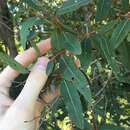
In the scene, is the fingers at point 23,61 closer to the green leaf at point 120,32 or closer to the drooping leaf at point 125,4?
the green leaf at point 120,32

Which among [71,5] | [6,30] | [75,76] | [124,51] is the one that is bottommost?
[6,30]

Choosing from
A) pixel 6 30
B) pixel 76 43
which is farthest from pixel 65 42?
pixel 6 30

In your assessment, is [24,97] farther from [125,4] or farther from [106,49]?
[125,4]

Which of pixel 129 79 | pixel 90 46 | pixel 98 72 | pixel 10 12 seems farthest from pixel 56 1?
pixel 90 46

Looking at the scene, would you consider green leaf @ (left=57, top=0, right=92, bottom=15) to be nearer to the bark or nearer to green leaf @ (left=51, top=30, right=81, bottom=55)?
green leaf @ (left=51, top=30, right=81, bottom=55)

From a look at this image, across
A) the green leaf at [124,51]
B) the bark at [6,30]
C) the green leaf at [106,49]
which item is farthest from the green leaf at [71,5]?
the bark at [6,30]

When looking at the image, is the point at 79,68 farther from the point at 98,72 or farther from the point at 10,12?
the point at 10,12
